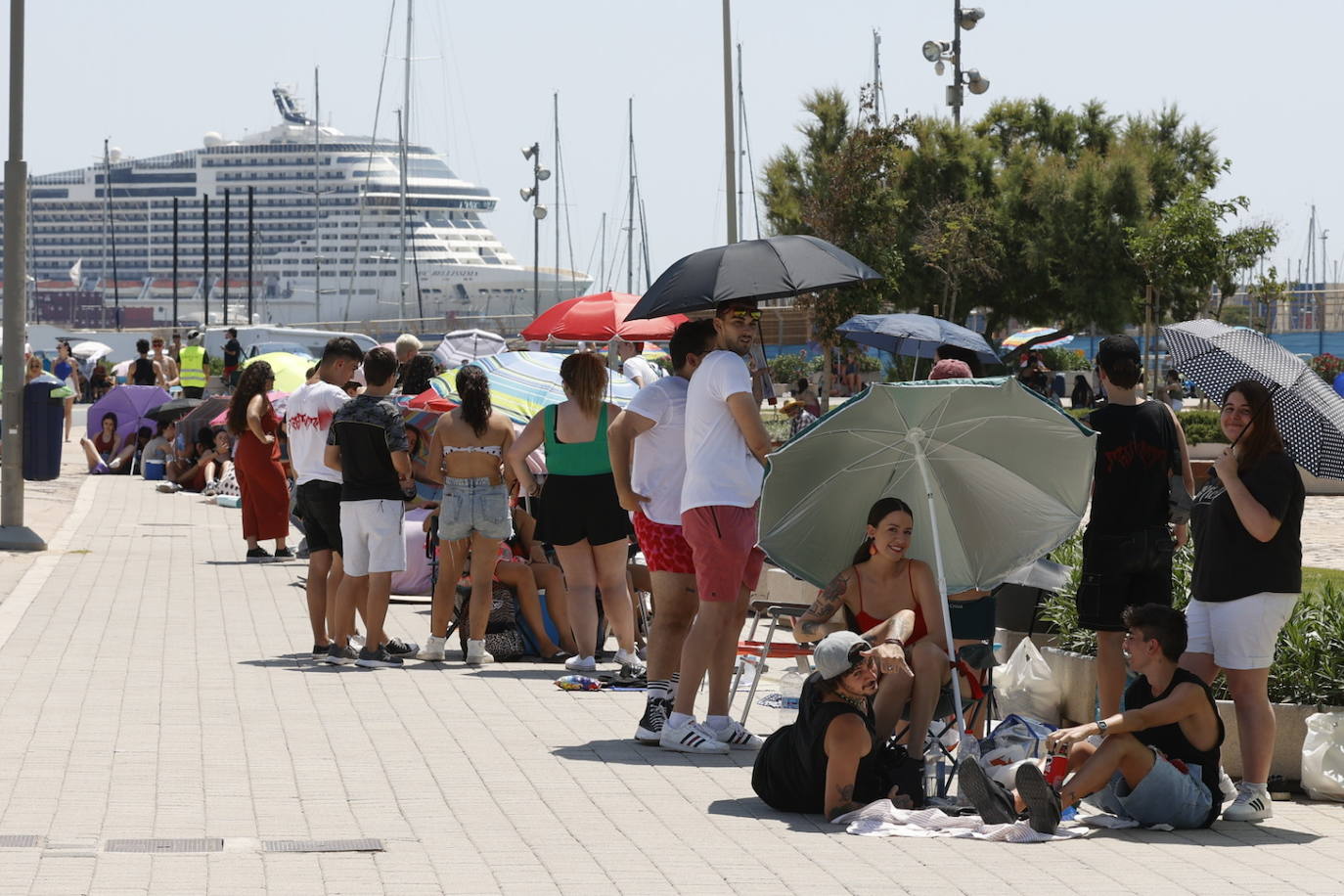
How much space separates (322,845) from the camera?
596 centimetres

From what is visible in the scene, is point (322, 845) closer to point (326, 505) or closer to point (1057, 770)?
point (1057, 770)

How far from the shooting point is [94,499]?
852 inches

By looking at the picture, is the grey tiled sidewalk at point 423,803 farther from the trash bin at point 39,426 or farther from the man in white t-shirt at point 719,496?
the trash bin at point 39,426

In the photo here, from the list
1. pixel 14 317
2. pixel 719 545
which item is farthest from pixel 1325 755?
pixel 14 317

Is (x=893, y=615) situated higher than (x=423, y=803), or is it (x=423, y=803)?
(x=893, y=615)

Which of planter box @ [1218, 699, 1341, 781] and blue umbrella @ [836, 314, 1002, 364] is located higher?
blue umbrella @ [836, 314, 1002, 364]

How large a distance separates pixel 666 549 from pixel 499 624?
9.04 ft

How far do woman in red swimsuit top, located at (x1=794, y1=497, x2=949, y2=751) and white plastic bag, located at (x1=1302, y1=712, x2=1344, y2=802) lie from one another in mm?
1455

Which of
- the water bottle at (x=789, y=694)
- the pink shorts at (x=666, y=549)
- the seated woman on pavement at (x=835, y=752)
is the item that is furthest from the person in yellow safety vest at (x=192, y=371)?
the seated woman on pavement at (x=835, y=752)

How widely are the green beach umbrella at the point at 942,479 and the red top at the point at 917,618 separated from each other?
11 cm

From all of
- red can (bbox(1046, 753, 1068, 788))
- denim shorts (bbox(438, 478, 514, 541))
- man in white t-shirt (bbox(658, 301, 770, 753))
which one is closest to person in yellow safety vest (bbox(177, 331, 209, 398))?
denim shorts (bbox(438, 478, 514, 541))

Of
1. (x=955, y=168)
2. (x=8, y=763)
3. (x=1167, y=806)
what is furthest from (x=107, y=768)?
(x=955, y=168)

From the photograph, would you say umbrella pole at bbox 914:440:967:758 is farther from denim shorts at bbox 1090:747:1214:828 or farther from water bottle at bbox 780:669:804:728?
water bottle at bbox 780:669:804:728

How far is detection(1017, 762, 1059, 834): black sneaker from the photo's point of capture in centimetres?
622
